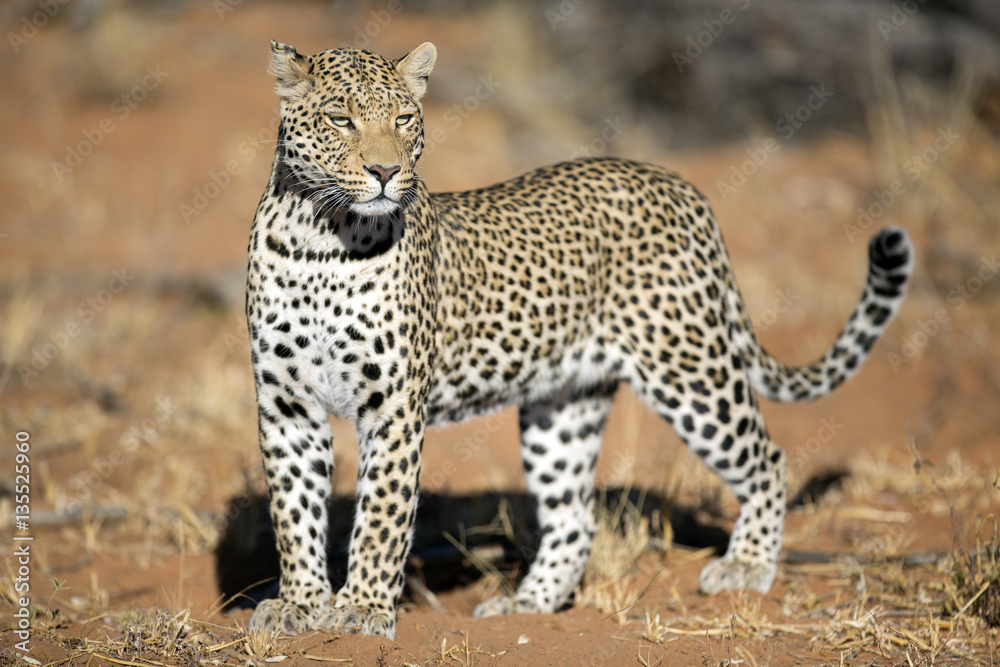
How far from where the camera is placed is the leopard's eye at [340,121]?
13.6ft

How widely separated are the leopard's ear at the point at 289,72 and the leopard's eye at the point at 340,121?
22 centimetres

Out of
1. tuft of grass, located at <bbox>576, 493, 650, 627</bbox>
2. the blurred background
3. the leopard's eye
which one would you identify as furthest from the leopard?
the blurred background

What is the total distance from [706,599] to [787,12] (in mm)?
9352

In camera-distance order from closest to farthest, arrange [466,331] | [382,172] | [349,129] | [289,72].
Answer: [382,172]
[349,129]
[289,72]
[466,331]

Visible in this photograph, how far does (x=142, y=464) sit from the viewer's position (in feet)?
23.4

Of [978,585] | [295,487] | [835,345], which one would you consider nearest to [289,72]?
[295,487]

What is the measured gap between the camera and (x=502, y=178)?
12.7 metres

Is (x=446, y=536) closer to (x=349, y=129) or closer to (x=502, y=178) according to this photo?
(x=349, y=129)

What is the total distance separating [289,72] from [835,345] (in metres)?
3.31

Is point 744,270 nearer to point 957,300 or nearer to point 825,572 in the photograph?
point 957,300

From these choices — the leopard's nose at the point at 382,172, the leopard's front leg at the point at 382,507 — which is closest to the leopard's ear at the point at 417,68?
the leopard's nose at the point at 382,172

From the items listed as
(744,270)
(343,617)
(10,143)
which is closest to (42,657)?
(343,617)

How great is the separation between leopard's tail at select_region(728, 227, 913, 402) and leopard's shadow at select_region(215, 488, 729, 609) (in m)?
0.99

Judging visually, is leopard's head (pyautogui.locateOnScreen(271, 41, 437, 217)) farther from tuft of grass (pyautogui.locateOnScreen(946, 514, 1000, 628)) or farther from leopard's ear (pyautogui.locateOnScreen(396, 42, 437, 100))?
tuft of grass (pyautogui.locateOnScreen(946, 514, 1000, 628))
